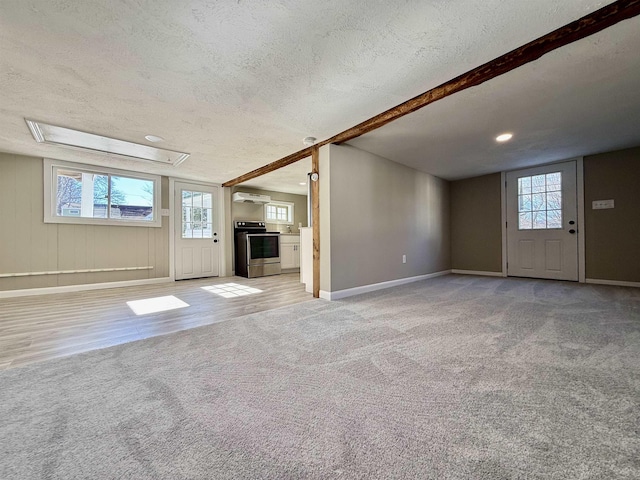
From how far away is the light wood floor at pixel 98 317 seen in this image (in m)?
1.93

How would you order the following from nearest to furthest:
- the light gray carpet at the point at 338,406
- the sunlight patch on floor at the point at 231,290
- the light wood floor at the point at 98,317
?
the light gray carpet at the point at 338,406
the light wood floor at the point at 98,317
the sunlight patch on floor at the point at 231,290

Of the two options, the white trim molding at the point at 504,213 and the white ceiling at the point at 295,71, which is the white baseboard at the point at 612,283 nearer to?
the white trim molding at the point at 504,213

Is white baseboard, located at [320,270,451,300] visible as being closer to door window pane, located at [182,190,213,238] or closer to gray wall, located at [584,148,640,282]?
gray wall, located at [584,148,640,282]

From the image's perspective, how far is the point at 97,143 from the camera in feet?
11.0

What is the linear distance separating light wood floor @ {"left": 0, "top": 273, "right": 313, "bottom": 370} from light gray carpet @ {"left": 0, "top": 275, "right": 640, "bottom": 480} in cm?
29

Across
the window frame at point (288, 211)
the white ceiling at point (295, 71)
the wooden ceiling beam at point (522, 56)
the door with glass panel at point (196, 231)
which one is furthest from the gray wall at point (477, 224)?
the door with glass panel at point (196, 231)

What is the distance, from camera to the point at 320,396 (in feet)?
4.16

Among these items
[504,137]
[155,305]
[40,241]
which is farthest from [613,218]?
[40,241]

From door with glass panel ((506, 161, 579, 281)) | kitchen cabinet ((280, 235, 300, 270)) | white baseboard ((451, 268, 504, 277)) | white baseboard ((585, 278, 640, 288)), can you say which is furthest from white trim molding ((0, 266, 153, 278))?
white baseboard ((585, 278, 640, 288))

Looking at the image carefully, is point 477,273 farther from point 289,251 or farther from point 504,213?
point 289,251

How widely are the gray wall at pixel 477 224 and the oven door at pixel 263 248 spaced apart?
4033 millimetres

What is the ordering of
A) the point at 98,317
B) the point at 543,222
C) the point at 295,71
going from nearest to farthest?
the point at 295,71 < the point at 98,317 < the point at 543,222

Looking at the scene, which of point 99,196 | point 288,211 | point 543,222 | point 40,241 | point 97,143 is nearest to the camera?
point 97,143

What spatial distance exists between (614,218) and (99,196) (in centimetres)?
Result: 840
